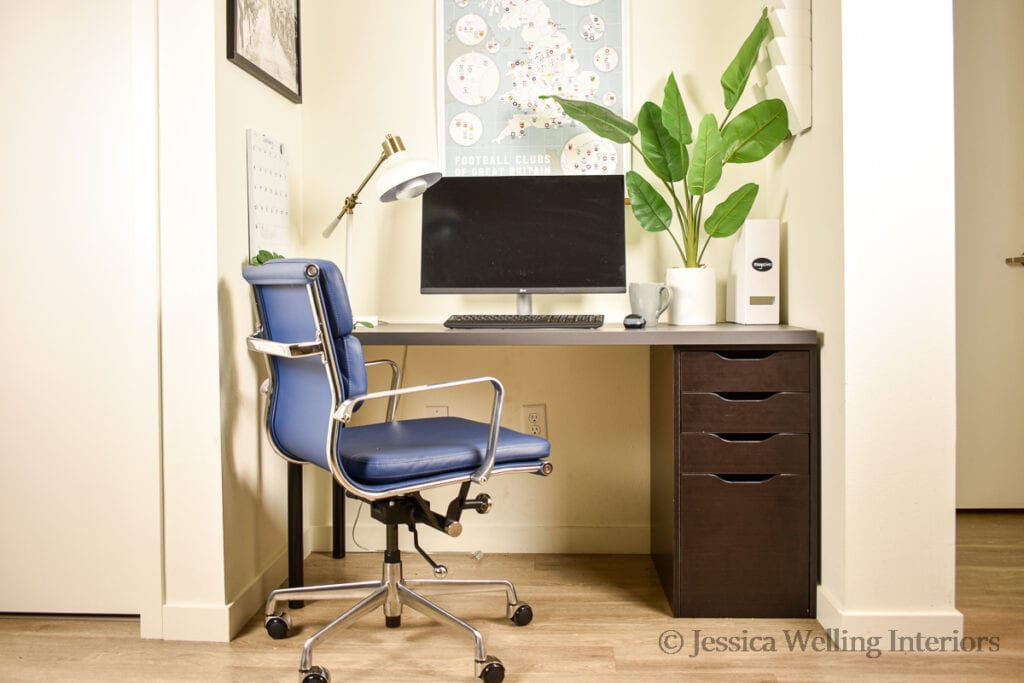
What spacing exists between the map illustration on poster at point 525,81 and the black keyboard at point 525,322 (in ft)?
2.20

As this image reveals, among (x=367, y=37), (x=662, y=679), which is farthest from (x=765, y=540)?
(x=367, y=37)

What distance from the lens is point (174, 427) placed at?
2.29 metres

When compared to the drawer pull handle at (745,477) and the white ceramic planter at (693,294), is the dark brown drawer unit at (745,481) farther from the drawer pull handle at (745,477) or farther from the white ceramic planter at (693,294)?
the white ceramic planter at (693,294)

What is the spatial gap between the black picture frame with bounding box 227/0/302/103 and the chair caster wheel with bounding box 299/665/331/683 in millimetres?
1568

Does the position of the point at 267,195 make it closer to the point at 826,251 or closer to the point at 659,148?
the point at 659,148

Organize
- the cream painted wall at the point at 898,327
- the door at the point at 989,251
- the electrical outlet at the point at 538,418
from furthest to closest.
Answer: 1. the door at the point at 989,251
2. the electrical outlet at the point at 538,418
3. the cream painted wall at the point at 898,327

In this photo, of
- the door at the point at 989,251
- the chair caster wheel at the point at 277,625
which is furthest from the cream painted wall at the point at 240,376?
the door at the point at 989,251

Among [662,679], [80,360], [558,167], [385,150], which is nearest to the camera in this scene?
[662,679]

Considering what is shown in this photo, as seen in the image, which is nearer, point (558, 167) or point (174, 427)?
point (174, 427)

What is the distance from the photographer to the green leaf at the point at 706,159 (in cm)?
263

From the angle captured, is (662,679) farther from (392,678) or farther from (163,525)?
(163,525)

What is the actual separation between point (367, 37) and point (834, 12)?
1.55 metres

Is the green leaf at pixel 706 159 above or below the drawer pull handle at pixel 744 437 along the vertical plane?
above

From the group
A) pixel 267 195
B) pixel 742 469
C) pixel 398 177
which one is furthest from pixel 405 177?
pixel 742 469
